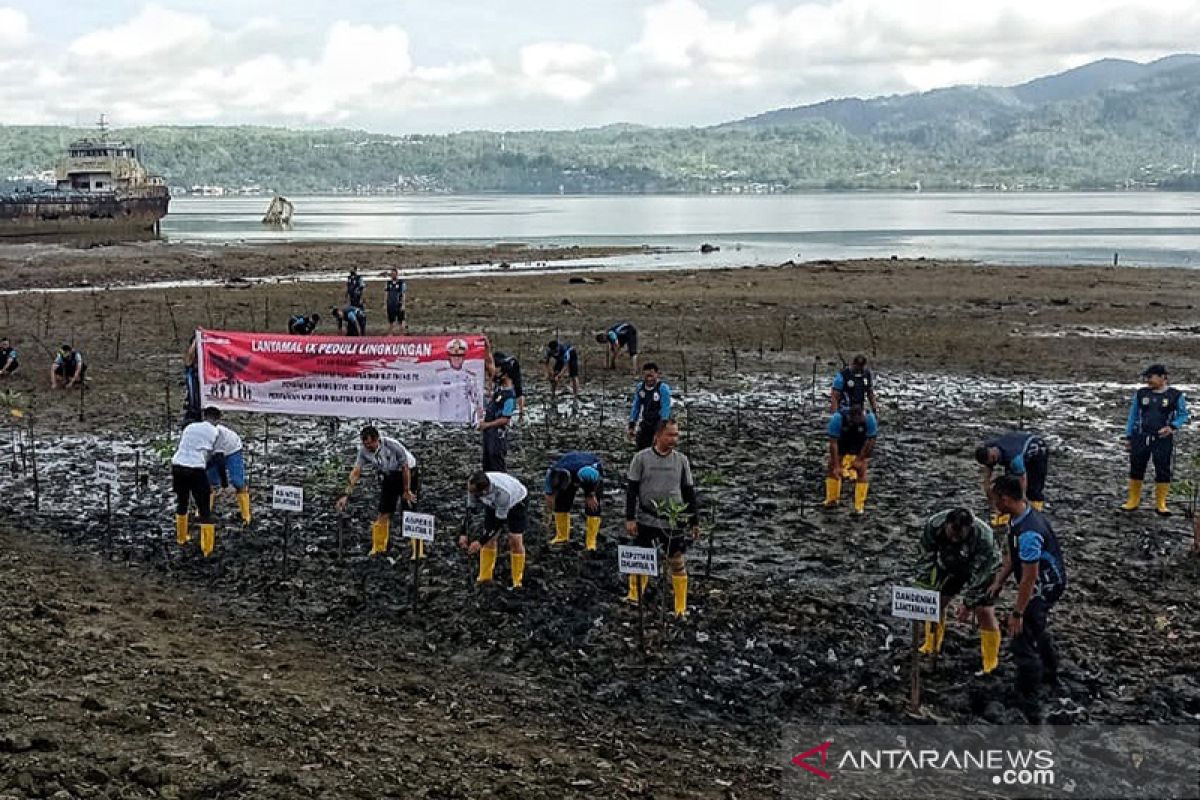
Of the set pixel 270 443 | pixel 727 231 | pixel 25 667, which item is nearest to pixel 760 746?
pixel 25 667

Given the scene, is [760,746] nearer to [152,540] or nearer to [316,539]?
[316,539]

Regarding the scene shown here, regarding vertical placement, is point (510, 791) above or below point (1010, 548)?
below

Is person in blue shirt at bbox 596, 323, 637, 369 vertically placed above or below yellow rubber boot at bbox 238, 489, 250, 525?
above

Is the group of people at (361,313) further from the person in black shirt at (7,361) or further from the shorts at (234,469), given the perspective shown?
the shorts at (234,469)

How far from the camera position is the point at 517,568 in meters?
11.2

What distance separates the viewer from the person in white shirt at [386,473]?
478 inches

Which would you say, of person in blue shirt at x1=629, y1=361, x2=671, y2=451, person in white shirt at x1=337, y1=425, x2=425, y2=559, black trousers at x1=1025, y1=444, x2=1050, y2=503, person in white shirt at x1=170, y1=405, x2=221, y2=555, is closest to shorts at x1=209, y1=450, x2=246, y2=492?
person in white shirt at x1=170, y1=405, x2=221, y2=555

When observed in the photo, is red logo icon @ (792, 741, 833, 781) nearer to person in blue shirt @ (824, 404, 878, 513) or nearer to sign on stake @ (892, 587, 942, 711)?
sign on stake @ (892, 587, 942, 711)

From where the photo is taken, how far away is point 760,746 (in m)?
8.20

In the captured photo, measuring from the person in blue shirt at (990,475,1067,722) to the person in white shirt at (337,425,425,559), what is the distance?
19.5ft

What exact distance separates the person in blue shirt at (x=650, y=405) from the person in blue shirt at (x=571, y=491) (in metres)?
2.03

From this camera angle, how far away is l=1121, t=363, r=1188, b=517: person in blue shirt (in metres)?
13.5

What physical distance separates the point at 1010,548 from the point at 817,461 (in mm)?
7676

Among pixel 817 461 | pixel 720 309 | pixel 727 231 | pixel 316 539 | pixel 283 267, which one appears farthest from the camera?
pixel 727 231
